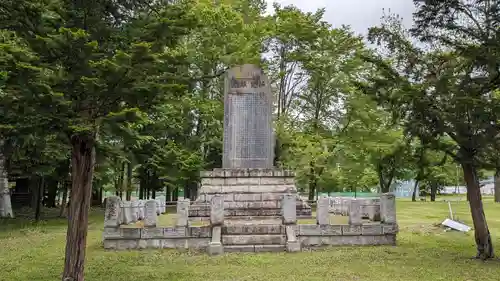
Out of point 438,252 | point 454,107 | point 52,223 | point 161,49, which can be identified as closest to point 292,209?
point 438,252

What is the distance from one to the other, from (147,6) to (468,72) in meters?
6.97

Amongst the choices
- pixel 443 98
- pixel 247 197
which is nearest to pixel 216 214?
pixel 247 197

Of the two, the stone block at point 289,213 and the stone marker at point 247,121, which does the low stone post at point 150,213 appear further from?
the stone marker at point 247,121

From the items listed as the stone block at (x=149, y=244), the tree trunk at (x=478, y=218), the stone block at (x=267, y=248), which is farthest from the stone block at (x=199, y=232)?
the tree trunk at (x=478, y=218)

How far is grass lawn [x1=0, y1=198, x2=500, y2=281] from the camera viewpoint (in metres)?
7.98

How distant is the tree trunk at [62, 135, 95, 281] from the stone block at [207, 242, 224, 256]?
3.87 metres

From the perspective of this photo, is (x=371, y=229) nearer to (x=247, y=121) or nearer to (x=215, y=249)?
(x=215, y=249)

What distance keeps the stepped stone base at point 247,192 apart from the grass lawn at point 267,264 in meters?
3.75

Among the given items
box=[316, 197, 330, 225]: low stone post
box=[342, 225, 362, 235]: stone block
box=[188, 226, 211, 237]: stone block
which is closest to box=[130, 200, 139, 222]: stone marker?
box=[188, 226, 211, 237]: stone block

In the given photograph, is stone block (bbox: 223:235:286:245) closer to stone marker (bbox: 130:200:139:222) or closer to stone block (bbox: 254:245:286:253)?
stone block (bbox: 254:245:286:253)

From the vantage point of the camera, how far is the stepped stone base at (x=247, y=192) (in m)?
14.3

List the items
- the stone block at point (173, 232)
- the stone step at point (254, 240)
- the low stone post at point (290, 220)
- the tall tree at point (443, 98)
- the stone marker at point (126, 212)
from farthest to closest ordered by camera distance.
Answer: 1. the stone marker at point (126, 212)
2. the stone block at point (173, 232)
3. the stone step at point (254, 240)
4. the low stone post at point (290, 220)
5. the tall tree at point (443, 98)

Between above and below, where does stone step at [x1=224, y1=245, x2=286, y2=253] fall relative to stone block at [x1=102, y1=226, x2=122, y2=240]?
below

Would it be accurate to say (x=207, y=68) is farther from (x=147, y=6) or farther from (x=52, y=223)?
(x=147, y=6)
